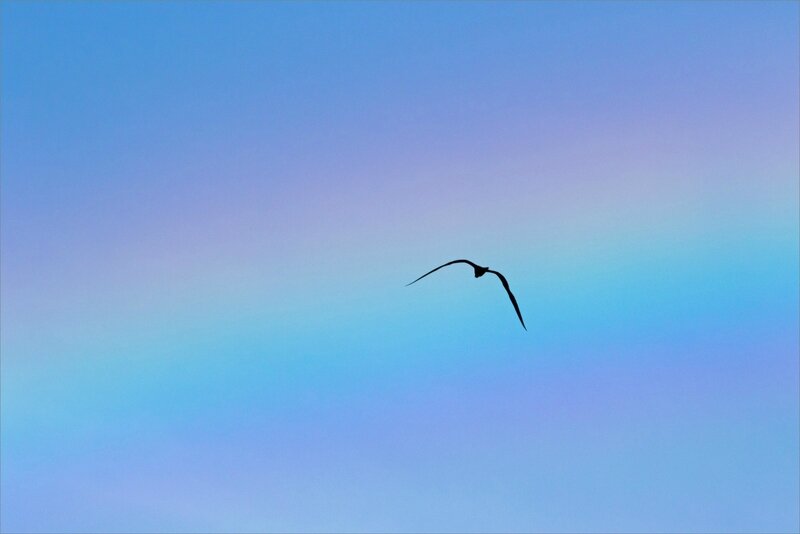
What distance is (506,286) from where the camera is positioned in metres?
66.4

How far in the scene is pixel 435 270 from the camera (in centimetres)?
5962

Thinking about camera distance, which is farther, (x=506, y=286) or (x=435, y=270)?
(x=506, y=286)

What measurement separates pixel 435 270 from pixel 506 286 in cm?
858
